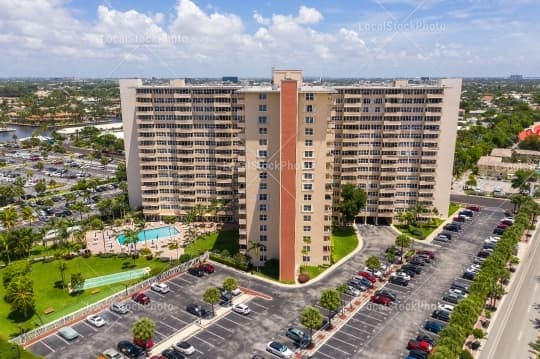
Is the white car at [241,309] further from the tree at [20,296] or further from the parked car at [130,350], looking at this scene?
the tree at [20,296]

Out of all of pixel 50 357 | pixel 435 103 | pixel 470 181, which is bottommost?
pixel 50 357

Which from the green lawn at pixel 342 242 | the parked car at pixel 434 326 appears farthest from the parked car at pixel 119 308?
the parked car at pixel 434 326

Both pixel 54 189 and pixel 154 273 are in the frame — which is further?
pixel 54 189

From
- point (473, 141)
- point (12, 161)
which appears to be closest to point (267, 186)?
point (473, 141)

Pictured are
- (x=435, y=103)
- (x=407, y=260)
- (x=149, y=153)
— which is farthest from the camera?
(x=149, y=153)

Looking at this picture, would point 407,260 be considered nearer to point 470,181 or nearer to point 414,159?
point 414,159

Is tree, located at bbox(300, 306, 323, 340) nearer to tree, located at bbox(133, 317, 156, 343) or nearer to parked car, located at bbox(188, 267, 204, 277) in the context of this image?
tree, located at bbox(133, 317, 156, 343)

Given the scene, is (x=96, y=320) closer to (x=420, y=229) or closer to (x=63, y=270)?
(x=63, y=270)
